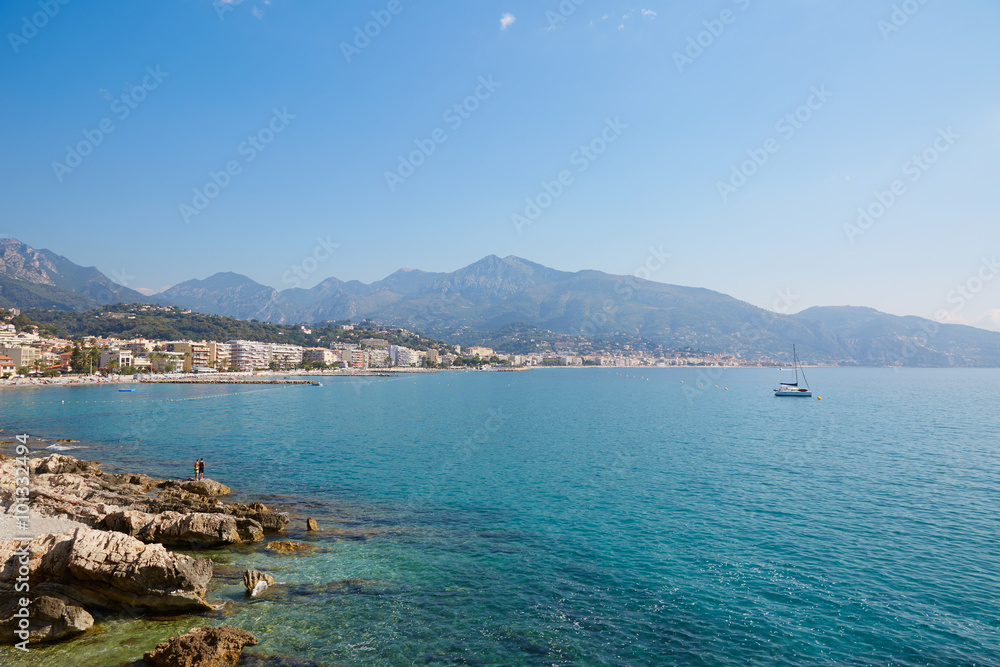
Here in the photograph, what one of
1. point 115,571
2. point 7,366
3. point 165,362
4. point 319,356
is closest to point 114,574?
point 115,571

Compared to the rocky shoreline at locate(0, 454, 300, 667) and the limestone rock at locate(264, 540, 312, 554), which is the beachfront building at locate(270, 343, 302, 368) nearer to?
the rocky shoreline at locate(0, 454, 300, 667)

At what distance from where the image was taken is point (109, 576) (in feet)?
36.6

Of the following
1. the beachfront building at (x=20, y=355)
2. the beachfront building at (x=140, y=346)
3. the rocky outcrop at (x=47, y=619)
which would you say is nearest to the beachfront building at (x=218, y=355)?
the beachfront building at (x=140, y=346)

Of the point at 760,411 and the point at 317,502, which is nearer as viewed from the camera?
the point at 317,502

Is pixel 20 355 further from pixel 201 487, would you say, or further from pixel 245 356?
pixel 201 487

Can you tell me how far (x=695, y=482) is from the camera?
977 inches

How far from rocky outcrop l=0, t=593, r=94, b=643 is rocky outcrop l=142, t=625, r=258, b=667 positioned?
2.20 m

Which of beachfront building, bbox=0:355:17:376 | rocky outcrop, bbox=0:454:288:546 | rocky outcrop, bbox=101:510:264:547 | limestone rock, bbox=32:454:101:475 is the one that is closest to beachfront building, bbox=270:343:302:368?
beachfront building, bbox=0:355:17:376

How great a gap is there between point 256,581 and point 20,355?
A: 126m

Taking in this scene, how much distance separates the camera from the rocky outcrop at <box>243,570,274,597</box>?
40.2 feet

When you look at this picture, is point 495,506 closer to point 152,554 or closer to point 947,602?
point 152,554

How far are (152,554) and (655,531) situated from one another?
14606 mm

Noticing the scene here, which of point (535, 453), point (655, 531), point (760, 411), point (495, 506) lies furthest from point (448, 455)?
point (760, 411)

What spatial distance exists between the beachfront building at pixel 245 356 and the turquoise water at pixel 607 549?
4952 inches
